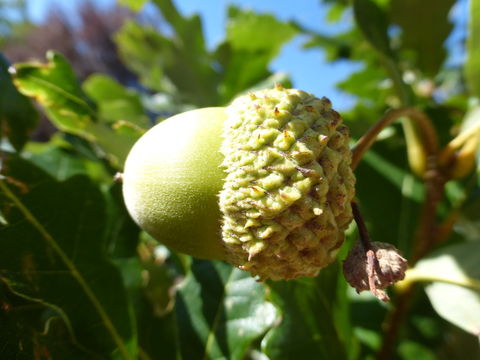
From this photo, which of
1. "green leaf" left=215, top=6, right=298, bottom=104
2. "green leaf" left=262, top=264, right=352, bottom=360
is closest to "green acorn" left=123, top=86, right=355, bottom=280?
"green leaf" left=262, top=264, right=352, bottom=360

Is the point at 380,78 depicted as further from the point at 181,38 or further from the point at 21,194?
the point at 21,194

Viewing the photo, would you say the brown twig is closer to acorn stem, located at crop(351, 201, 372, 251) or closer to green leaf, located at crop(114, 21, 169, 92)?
acorn stem, located at crop(351, 201, 372, 251)

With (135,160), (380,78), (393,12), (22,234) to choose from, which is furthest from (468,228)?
(22,234)

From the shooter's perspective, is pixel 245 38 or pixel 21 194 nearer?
pixel 21 194

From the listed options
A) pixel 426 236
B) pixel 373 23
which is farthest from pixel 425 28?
pixel 426 236

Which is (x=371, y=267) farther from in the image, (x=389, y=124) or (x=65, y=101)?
(x=65, y=101)

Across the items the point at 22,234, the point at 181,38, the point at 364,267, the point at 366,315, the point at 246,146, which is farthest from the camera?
the point at 181,38

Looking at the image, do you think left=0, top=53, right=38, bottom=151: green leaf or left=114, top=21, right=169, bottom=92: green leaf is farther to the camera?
left=114, top=21, right=169, bottom=92: green leaf
